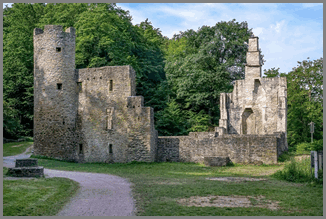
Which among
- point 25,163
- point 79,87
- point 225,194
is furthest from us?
point 79,87

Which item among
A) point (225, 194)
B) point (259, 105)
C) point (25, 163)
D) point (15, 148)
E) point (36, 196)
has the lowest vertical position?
point (15, 148)

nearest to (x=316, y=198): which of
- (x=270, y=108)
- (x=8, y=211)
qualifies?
(x=8, y=211)

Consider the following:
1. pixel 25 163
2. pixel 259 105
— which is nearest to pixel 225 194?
pixel 25 163

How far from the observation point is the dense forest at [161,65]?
38.1 m

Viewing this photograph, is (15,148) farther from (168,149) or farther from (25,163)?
(25,163)

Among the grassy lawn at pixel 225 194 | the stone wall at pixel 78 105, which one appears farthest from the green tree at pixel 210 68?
the grassy lawn at pixel 225 194

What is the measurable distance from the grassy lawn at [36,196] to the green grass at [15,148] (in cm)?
1600

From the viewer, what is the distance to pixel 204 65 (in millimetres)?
42750

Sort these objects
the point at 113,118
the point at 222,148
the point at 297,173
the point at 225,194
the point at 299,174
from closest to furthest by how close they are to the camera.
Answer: the point at 225,194, the point at 299,174, the point at 297,173, the point at 222,148, the point at 113,118

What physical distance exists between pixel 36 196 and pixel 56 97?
18.0 metres

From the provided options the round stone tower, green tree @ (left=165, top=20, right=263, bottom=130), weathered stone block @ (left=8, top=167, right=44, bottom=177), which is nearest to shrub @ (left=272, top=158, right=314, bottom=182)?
weathered stone block @ (left=8, top=167, right=44, bottom=177)

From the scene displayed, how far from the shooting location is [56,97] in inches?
1137

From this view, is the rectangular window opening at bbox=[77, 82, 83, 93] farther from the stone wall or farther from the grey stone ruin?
the grey stone ruin

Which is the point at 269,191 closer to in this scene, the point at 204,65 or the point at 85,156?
the point at 85,156
